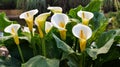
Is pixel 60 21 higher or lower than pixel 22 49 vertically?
higher

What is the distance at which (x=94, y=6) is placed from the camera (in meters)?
1.18

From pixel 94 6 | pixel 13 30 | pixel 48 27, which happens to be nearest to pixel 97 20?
pixel 94 6

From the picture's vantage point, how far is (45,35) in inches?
41.6

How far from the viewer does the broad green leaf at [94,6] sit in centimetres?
116

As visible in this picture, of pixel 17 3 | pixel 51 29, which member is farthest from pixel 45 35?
pixel 17 3

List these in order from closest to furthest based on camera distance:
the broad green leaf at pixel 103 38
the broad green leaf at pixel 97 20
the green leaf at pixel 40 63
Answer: the green leaf at pixel 40 63 → the broad green leaf at pixel 103 38 → the broad green leaf at pixel 97 20

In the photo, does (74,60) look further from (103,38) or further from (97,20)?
(97,20)

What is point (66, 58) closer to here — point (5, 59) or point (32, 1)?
point (5, 59)

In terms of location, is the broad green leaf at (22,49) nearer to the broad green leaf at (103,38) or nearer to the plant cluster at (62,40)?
the plant cluster at (62,40)

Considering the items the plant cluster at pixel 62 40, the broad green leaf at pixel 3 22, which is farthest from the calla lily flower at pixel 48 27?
the broad green leaf at pixel 3 22

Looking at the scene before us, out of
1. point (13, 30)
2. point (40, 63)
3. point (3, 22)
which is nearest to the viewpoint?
point (40, 63)

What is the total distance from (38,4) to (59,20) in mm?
7131

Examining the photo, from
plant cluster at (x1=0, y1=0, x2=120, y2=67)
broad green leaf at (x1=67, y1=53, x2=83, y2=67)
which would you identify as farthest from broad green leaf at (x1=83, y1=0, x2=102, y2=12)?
broad green leaf at (x1=67, y1=53, x2=83, y2=67)

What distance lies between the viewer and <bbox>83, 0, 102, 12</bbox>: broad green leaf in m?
1.16
